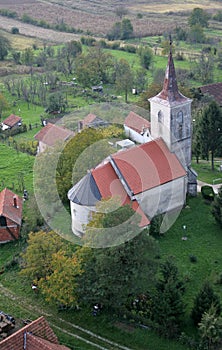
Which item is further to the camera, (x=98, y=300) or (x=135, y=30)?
(x=135, y=30)

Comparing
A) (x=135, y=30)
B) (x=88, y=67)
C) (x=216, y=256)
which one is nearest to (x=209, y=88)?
(x=88, y=67)

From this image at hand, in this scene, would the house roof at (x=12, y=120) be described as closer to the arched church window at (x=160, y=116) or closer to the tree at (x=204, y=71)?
the arched church window at (x=160, y=116)

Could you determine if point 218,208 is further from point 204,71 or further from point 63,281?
point 204,71

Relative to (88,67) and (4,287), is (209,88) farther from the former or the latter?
(4,287)

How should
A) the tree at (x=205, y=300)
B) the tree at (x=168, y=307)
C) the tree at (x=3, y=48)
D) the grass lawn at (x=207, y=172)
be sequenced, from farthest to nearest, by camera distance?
the tree at (x=3, y=48) → the grass lawn at (x=207, y=172) → the tree at (x=205, y=300) → the tree at (x=168, y=307)

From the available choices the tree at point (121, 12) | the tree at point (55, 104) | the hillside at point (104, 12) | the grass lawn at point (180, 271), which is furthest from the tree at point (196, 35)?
the grass lawn at point (180, 271)

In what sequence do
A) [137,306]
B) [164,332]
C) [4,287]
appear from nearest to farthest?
[164,332]
[137,306]
[4,287]

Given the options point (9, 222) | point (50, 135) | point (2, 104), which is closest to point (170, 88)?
point (9, 222)
